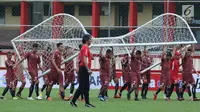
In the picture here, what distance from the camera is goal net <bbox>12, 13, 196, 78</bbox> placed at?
25453mm

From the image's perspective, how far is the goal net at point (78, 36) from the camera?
25.5 m

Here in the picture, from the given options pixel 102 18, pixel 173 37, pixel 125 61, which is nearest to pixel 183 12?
pixel 102 18

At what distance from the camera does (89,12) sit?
4653 centimetres

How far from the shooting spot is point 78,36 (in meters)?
27.5

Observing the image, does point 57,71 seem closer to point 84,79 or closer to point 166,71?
point 84,79

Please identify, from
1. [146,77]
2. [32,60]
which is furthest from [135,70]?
[32,60]

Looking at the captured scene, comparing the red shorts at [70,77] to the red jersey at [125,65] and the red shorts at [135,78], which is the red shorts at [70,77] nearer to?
the red shorts at [135,78]

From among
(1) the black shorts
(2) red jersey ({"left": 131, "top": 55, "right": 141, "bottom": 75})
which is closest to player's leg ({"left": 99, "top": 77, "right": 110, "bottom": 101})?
(2) red jersey ({"left": 131, "top": 55, "right": 141, "bottom": 75})

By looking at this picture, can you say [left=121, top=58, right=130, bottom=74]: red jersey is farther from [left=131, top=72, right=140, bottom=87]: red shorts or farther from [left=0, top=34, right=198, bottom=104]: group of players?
[left=131, top=72, right=140, bottom=87]: red shorts

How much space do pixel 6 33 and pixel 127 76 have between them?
73.2 feet

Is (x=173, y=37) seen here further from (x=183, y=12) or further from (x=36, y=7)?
(x=183, y=12)

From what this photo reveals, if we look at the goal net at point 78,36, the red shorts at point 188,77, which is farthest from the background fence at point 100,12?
the red shorts at point 188,77

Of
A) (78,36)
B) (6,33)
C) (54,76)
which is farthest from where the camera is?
(6,33)

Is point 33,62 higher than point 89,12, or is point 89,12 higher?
point 89,12
